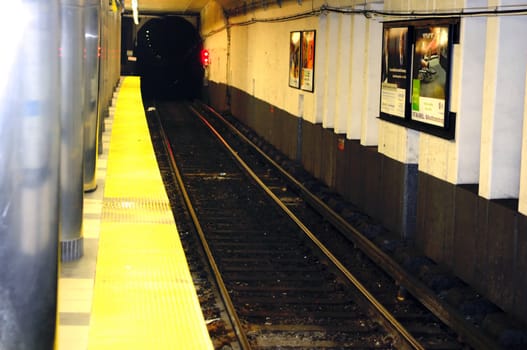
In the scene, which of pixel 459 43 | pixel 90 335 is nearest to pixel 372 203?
pixel 459 43

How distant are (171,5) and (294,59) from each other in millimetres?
22011

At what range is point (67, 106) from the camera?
25.9 feet

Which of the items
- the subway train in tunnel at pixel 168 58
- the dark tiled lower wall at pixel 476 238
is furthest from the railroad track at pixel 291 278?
the subway train in tunnel at pixel 168 58

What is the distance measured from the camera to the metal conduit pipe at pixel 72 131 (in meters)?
7.48

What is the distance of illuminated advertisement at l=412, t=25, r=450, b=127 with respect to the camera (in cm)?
905

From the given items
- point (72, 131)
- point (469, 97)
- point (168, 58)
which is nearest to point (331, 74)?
point (469, 97)

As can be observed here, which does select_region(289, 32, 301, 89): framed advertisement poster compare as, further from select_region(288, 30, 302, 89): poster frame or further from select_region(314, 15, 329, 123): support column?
select_region(314, 15, 329, 123): support column

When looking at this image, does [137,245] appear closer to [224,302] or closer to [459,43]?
[224,302]

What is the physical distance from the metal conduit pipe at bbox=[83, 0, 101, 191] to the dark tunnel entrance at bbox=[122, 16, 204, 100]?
87.6 feet

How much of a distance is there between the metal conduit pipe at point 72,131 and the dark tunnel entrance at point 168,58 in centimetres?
2931

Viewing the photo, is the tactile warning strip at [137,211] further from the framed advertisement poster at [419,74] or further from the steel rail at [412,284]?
the framed advertisement poster at [419,74]

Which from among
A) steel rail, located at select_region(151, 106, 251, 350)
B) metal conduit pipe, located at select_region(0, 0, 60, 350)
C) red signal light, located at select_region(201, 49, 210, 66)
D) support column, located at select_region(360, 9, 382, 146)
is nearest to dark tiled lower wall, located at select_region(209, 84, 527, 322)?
support column, located at select_region(360, 9, 382, 146)

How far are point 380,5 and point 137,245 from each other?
5.73 metres

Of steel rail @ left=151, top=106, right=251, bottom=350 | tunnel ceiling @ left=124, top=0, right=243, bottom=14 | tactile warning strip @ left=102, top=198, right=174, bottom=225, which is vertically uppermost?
tunnel ceiling @ left=124, top=0, right=243, bottom=14
